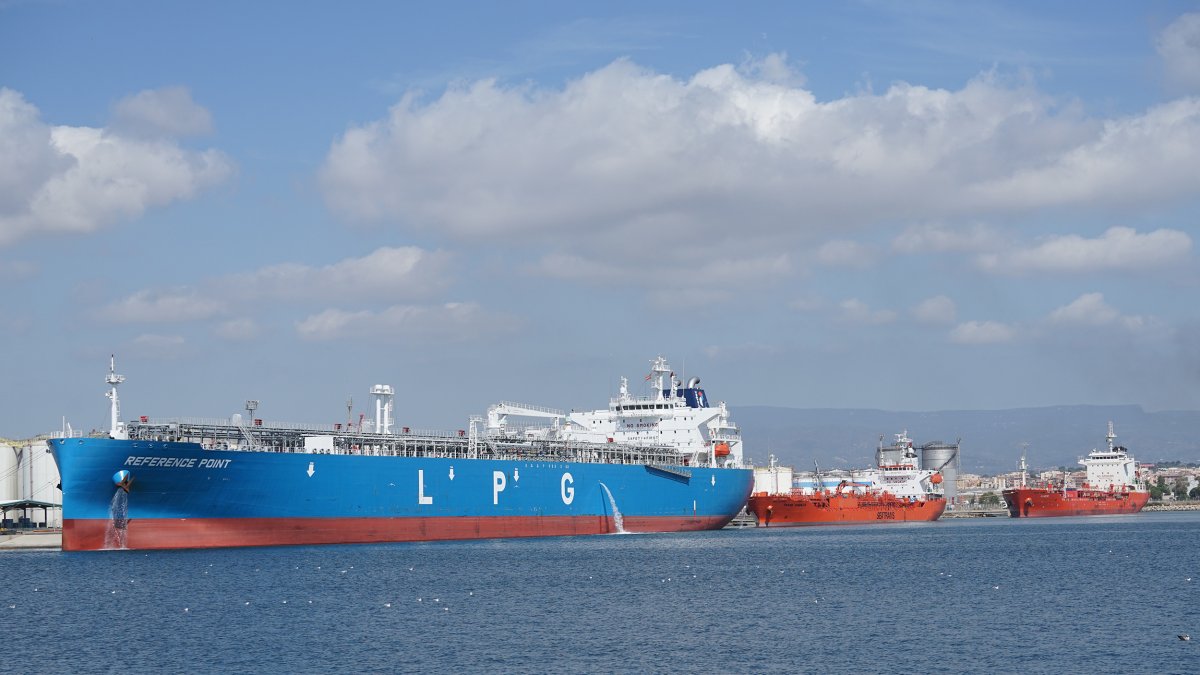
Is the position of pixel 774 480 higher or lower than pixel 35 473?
lower

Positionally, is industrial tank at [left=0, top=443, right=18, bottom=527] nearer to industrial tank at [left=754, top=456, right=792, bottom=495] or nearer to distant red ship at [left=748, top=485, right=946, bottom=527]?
distant red ship at [left=748, top=485, right=946, bottom=527]

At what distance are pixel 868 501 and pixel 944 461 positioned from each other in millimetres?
47487

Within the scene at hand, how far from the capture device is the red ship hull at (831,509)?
9925 cm

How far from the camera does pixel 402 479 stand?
193 ft

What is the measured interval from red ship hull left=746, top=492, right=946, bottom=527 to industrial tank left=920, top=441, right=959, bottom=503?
38548 millimetres

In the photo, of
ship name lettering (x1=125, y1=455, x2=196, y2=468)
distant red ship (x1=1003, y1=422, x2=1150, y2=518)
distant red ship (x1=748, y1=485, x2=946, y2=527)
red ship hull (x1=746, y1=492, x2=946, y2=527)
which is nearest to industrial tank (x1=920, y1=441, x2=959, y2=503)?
distant red ship (x1=1003, y1=422, x2=1150, y2=518)

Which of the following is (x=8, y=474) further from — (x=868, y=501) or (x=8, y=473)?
(x=868, y=501)

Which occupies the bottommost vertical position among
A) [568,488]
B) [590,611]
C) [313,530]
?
[590,611]

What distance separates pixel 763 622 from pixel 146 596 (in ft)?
59.8

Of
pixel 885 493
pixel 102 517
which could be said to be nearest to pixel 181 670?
pixel 102 517

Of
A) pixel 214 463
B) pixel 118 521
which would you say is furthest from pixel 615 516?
pixel 118 521

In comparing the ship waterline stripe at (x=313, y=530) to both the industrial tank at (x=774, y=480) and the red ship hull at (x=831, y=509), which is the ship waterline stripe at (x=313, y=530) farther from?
the industrial tank at (x=774, y=480)

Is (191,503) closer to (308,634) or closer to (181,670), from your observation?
(308,634)

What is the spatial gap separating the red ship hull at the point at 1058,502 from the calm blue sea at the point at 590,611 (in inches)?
2760
